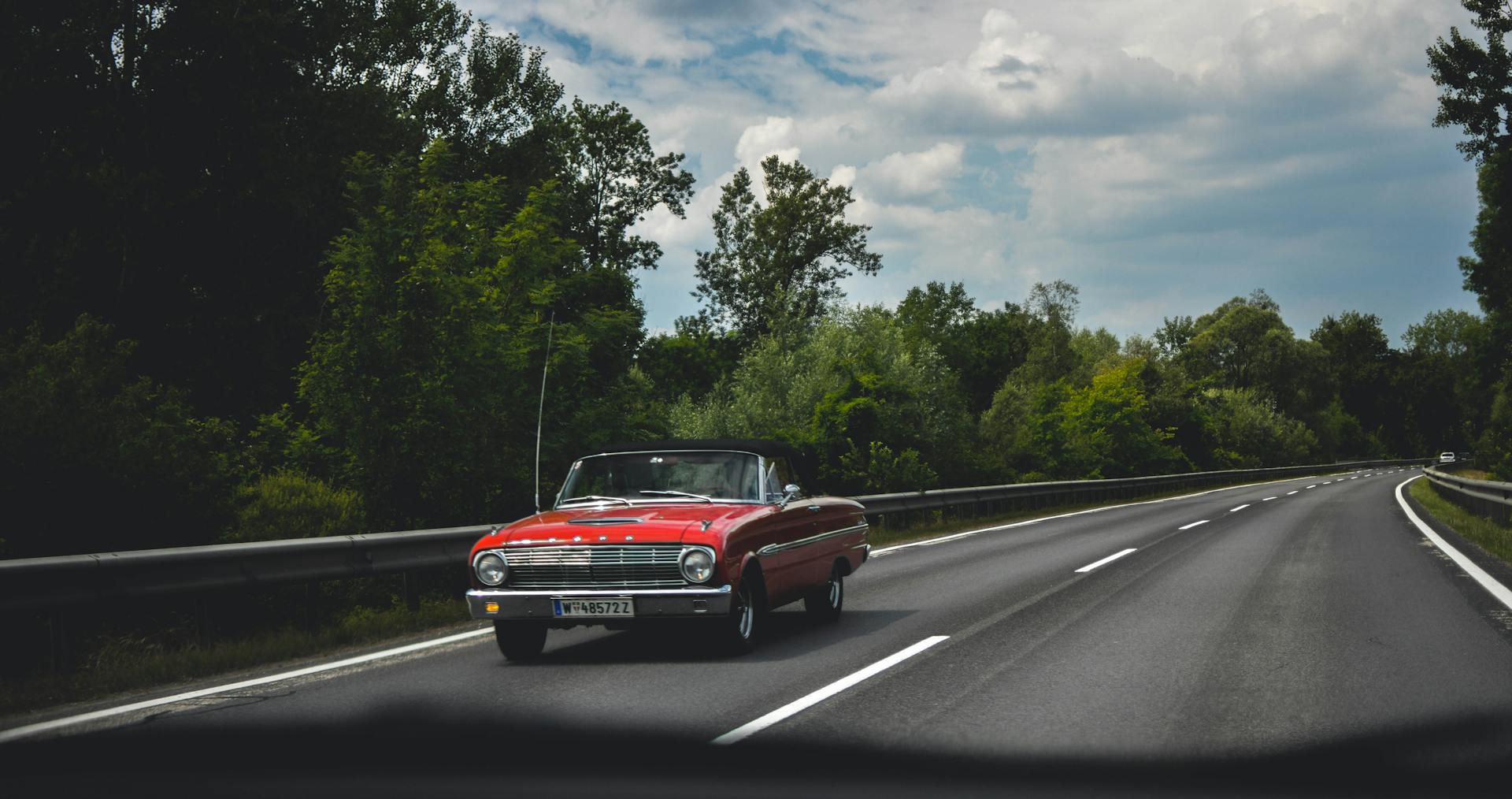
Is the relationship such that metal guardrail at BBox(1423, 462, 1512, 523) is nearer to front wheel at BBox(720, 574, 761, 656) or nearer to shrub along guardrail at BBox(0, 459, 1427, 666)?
front wheel at BBox(720, 574, 761, 656)

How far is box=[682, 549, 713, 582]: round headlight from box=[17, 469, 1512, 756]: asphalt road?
1.86 ft

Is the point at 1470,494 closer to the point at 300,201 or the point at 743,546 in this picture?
the point at 743,546

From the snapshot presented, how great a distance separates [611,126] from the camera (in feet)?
160

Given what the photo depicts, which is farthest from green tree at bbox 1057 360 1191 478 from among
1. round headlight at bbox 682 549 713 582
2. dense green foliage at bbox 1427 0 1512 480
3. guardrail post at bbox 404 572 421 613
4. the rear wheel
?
round headlight at bbox 682 549 713 582

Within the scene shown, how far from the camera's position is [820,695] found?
685 centimetres

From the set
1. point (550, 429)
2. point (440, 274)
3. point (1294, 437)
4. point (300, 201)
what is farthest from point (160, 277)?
point (1294, 437)

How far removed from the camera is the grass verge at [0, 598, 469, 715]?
734cm

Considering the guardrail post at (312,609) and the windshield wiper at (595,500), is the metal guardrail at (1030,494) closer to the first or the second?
the windshield wiper at (595,500)

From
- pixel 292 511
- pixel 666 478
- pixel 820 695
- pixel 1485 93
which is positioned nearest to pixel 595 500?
pixel 666 478

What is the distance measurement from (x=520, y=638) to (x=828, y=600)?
293 cm

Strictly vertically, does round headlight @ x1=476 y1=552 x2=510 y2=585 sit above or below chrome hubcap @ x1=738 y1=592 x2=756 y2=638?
above

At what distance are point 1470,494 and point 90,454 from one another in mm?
23104

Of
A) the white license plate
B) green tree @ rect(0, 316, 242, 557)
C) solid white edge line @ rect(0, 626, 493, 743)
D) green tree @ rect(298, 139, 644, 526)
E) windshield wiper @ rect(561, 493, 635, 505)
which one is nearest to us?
solid white edge line @ rect(0, 626, 493, 743)

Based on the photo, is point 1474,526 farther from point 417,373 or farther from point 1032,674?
point 417,373
